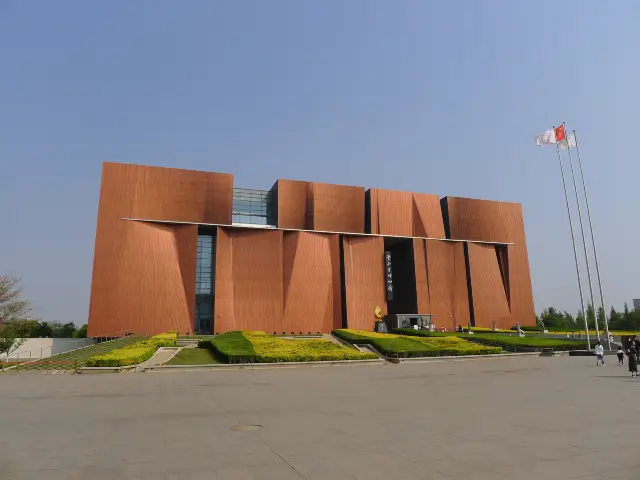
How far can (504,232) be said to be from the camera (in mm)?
52594

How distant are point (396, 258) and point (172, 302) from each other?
26.9 m

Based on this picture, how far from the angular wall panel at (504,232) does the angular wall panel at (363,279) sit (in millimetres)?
11347

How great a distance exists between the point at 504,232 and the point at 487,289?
330 inches

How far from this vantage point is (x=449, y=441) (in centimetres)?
611

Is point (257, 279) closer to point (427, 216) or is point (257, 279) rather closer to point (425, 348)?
point (425, 348)

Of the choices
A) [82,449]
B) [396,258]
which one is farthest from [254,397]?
[396,258]

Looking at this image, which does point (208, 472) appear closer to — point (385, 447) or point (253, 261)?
point (385, 447)

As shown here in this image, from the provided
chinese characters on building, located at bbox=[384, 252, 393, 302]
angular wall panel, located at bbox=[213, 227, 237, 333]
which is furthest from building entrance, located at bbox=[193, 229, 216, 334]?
chinese characters on building, located at bbox=[384, 252, 393, 302]

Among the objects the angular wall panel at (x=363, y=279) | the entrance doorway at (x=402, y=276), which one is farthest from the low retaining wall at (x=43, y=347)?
the entrance doorway at (x=402, y=276)

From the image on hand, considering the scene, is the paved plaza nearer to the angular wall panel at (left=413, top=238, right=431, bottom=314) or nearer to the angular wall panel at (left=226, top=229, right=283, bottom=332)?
the angular wall panel at (left=226, top=229, right=283, bottom=332)

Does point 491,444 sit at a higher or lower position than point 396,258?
lower

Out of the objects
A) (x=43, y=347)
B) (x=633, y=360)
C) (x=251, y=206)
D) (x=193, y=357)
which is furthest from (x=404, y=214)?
(x=43, y=347)

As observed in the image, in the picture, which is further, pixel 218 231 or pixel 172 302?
pixel 218 231

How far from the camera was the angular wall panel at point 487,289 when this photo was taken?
47906 millimetres
